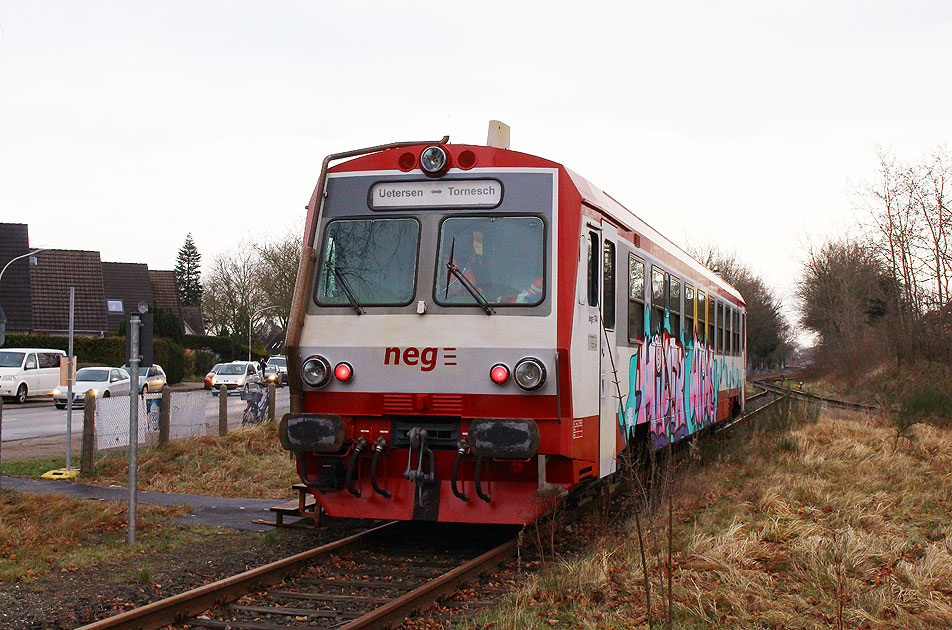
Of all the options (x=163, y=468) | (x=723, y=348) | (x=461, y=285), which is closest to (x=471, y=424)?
(x=461, y=285)

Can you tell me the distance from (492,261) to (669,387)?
442 cm

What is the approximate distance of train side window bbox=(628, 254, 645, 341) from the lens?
373 inches

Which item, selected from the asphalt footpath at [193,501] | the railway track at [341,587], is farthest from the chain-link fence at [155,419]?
the railway track at [341,587]

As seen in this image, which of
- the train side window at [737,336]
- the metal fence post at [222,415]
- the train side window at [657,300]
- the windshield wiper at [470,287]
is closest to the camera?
the windshield wiper at [470,287]

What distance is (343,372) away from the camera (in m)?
7.82

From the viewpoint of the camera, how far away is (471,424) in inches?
288

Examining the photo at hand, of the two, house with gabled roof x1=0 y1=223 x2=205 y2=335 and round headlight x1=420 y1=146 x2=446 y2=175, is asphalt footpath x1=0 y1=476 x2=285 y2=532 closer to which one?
round headlight x1=420 y1=146 x2=446 y2=175

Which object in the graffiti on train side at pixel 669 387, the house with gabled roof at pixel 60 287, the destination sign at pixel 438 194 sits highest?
the house with gabled roof at pixel 60 287

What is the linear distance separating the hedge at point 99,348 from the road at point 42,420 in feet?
36.5

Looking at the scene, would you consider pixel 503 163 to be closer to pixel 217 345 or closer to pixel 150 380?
pixel 150 380

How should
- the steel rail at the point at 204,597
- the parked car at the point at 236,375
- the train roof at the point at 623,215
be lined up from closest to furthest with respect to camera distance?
the steel rail at the point at 204,597, the train roof at the point at 623,215, the parked car at the point at 236,375

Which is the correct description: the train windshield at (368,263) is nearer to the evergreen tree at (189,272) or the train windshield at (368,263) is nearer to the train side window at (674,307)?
the train side window at (674,307)

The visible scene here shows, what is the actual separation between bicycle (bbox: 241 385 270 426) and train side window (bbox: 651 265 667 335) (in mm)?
8949

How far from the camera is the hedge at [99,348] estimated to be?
4106 cm
